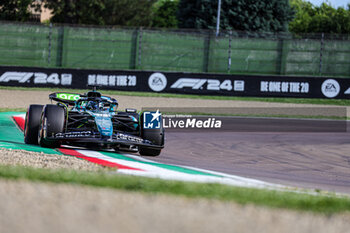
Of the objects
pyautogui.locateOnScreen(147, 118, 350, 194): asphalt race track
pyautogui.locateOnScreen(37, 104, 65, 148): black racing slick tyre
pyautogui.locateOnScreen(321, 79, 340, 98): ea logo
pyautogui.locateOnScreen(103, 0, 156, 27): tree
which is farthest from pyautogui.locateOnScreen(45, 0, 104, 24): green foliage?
pyautogui.locateOnScreen(37, 104, 65, 148): black racing slick tyre

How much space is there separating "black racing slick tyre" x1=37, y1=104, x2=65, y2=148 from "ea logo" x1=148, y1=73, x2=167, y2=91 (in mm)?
13720

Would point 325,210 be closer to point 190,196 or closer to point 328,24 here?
point 190,196

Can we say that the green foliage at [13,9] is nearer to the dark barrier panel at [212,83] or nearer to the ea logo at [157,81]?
the dark barrier panel at [212,83]

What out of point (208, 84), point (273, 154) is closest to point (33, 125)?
point (273, 154)

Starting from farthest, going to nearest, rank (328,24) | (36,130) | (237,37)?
(328,24), (237,37), (36,130)

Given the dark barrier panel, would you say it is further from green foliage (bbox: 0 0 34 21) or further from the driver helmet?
green foliage (bbox: 0 0 34 21)

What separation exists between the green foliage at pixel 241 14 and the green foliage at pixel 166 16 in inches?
562

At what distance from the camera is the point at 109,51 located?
2633 centimetres

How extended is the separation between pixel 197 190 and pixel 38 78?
18.0m

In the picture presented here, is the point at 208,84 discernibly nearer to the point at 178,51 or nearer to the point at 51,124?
the point at 178,51

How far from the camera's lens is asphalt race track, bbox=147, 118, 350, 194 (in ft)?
27.3

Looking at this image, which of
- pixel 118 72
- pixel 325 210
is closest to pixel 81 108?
pixel 325 210

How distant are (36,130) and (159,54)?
55.6 ft

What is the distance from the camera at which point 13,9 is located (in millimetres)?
46125
